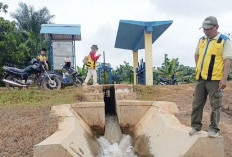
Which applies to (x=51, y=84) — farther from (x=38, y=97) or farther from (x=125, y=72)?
(x=125, y=72)

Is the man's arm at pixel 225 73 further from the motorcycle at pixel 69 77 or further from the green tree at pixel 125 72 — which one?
the green tree at pixel 125 72

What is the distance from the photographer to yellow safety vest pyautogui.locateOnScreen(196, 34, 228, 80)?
11.5 ft

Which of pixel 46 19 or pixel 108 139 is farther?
pixel 46 19

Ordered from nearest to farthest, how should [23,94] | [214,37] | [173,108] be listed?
[214,37]
[173,108]
[23,94]

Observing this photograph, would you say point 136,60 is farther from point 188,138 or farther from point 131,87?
point 188,138

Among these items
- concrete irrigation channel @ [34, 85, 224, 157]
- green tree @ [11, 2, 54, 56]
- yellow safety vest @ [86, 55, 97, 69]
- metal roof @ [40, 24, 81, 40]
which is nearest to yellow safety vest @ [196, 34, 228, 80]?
concrete irrigation channel @ [34, 85, 224, 157]

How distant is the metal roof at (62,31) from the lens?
12758 mm

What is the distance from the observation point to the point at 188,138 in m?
3.86

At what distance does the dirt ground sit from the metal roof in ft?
18.3

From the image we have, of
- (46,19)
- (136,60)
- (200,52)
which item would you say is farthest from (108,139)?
(46,19)

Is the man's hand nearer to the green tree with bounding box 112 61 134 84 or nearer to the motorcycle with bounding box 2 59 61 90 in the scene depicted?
the motorcycle with bounding box 2 59 61 90

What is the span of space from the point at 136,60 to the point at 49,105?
31.8 ft

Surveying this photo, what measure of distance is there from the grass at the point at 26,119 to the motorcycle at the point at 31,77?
A: 0.53 metres

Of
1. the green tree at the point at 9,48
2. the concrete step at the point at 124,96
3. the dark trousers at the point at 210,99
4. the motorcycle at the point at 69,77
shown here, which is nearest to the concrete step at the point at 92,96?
the concrete step at the point at 124,96
